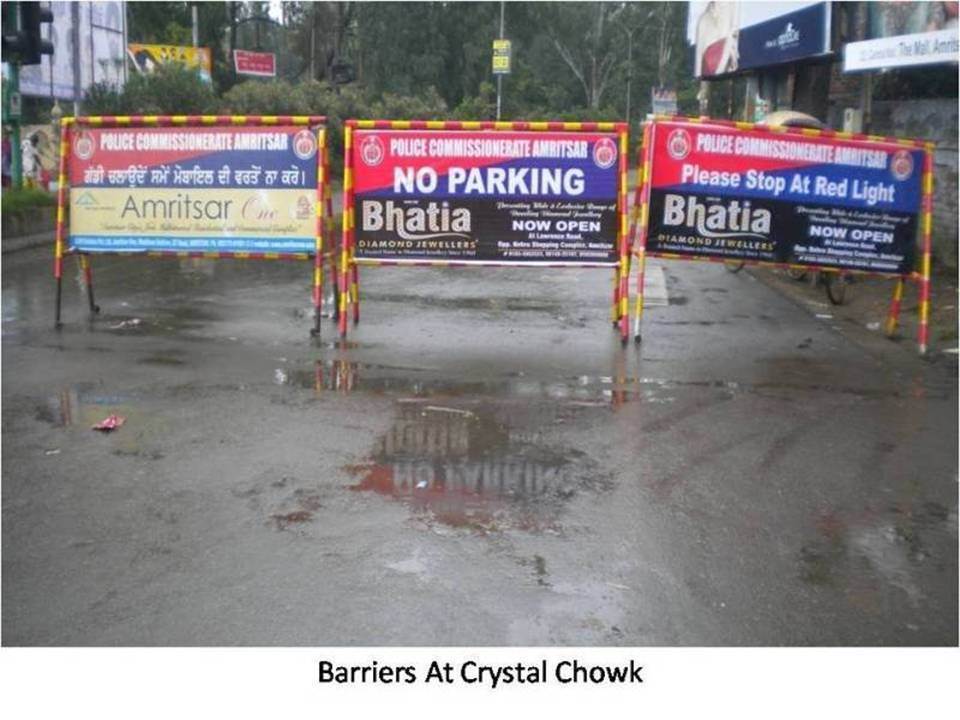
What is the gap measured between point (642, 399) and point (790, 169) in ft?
11.0

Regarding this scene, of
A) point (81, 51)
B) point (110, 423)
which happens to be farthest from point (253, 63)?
point (110, 423)

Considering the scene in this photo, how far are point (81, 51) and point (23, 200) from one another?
18976 mm

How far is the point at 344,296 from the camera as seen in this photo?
32.9ft

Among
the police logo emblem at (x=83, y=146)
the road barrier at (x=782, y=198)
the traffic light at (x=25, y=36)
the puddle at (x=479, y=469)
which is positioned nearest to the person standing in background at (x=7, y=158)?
the traffic light at (x=25, y=36)

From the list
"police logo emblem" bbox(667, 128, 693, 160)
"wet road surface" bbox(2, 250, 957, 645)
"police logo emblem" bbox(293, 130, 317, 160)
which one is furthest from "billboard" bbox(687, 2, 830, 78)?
"police logo emblem" bbox(293, 130, 317, 160)

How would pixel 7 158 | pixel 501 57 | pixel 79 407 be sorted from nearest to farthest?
pixel 79 407, pixel 7 158, pixel 501 57

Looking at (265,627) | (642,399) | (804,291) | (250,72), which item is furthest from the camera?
(250,72)

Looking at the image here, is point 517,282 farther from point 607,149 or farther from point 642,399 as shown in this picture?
point 642,399

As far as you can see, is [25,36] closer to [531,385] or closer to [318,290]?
[318,290]

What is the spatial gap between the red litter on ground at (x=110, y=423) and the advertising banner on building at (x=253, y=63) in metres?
52.2

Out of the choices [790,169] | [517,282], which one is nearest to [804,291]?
[517,282]

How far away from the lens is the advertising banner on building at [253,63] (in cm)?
5653

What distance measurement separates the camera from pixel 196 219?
10469mm

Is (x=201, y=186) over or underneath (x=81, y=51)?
underneath
